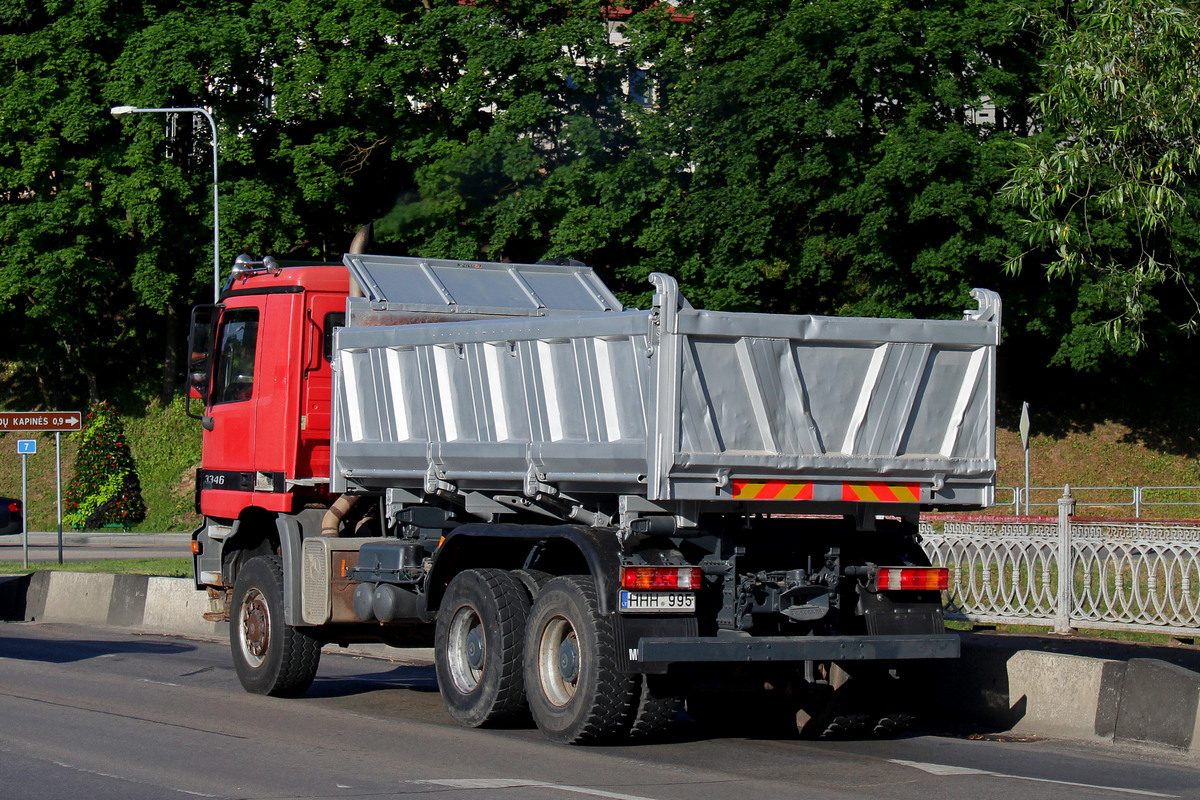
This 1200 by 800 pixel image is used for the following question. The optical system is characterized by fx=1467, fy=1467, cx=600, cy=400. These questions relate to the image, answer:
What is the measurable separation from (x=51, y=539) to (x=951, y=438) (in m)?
30.6

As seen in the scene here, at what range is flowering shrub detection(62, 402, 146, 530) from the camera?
36.5 meters

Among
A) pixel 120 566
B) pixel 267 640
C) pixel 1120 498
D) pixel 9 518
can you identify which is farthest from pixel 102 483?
pixel 267 640

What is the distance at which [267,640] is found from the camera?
37.4 feet

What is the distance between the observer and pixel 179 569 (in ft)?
78.4

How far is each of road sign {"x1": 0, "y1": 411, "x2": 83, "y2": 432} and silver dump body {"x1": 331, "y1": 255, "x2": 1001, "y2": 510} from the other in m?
14.7

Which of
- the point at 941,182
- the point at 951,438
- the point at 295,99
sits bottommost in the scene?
the point at 951,438

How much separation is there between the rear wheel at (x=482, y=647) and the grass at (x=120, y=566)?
1405 centimetres

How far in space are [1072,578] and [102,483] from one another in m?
27.9

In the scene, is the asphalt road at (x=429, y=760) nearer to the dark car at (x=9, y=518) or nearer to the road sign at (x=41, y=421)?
the road sign at (x=41, y=421)

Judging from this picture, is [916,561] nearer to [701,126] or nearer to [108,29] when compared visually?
[701,126]

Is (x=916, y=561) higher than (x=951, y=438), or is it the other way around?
(x=951, y=438)

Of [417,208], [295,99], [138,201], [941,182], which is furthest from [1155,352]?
[138,201]

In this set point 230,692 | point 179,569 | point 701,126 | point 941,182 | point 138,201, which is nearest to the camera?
point 230,692

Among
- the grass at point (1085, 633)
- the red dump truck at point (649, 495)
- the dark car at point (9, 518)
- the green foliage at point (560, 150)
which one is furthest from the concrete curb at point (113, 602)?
the green foliage at point (560, 150)
